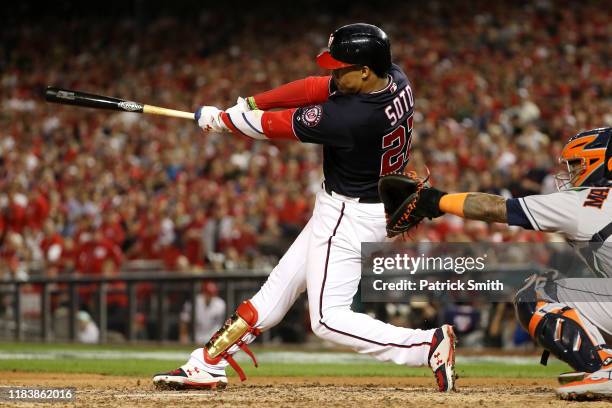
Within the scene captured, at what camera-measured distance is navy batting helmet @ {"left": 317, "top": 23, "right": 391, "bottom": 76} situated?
5328mm

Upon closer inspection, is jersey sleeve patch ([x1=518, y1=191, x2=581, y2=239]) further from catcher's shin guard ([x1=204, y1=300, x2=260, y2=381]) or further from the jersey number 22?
catcher's shin guard ([x1=204, y1=300, x2=260, y2=381])

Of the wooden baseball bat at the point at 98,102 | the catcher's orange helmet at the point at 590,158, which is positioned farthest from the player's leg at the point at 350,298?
the wooden baseball bat at the point at 98,102

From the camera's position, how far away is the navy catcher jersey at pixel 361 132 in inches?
206

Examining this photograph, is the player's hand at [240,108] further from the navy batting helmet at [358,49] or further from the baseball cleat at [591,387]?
the baseball cleat at [591,387]

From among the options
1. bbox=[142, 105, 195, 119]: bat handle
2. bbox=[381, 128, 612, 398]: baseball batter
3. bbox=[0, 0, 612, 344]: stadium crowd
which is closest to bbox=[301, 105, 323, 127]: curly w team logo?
bbox=[381, 128, 612, 398]: baseball batter

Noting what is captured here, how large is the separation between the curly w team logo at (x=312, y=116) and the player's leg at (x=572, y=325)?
4.63 feet

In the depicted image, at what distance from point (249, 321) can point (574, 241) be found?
182 centimetres

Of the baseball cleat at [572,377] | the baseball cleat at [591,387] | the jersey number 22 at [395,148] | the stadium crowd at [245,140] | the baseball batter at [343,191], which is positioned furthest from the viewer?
the stadium crowd at [245,140]

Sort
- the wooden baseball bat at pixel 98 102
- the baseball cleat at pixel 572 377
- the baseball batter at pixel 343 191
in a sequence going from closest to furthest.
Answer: the baseball cleat at pixel 572 377 → the baseball batter at pixel 343 191 → the wooden baseball bat at pixel 98 102

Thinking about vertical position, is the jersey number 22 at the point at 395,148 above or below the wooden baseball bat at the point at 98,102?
below

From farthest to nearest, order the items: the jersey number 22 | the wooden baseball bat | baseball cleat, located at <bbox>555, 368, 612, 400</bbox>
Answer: the wooden baseball bat → the jersey number 22 → baseball cleat, located at <bbox>555, 368, 612, 400</bbox>

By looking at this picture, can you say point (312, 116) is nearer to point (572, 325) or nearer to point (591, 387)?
point (572, 325)

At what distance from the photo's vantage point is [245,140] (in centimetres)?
1617

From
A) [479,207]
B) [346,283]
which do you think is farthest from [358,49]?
[346,283]
